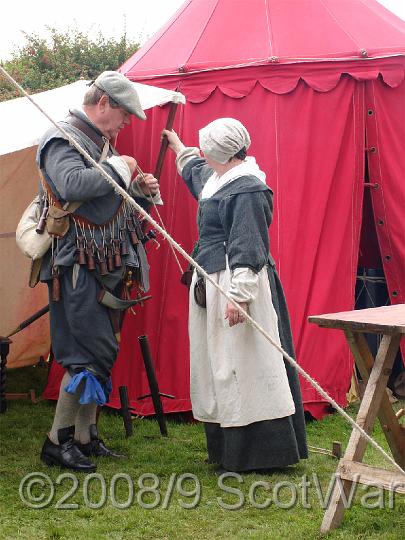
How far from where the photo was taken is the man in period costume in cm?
419

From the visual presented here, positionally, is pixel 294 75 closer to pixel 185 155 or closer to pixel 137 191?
pixel 185 155

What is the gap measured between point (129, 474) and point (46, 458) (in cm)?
41

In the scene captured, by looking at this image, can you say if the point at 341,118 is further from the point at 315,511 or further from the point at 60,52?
the point at 60,52

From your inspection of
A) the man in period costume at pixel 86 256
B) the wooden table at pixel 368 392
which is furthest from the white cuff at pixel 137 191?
the wooden table at pixel 368 392

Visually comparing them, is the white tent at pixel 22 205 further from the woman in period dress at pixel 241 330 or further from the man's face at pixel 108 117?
the woman in period dress at pixel 241 330

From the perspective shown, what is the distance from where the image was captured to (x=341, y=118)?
5.43 metres

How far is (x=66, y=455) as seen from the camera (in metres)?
4.27

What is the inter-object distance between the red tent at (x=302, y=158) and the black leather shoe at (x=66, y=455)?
121cm


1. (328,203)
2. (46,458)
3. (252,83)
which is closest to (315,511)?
(46,458)

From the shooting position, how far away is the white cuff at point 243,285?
4.02m

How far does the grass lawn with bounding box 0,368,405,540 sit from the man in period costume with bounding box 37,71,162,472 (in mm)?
249

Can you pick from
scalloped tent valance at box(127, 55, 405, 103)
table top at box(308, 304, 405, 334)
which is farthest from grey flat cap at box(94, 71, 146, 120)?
table top at box(308, 304, 405, 334)

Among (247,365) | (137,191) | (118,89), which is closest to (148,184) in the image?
(137,191)

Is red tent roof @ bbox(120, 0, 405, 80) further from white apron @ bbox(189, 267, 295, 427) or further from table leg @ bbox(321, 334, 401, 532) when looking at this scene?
table leg @ bbox(321, 334, 401, 532)
